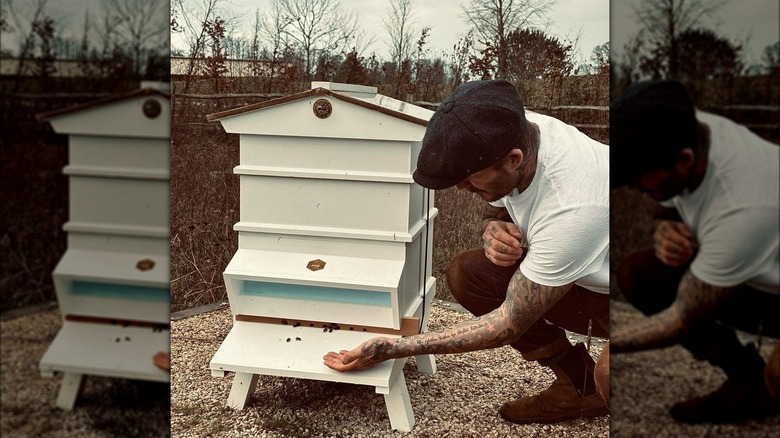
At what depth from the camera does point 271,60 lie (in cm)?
335

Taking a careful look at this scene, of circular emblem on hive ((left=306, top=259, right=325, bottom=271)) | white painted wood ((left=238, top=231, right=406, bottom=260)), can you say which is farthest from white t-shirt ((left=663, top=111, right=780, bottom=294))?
circular emblem on hive ((left=306, top=259, right=325, bottom=271))

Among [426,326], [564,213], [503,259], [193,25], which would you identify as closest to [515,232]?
[503,259]

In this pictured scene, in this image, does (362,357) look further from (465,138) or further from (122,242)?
(122,242)

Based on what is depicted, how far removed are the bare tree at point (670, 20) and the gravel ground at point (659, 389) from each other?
0.36 m

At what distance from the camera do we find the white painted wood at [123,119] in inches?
45.2

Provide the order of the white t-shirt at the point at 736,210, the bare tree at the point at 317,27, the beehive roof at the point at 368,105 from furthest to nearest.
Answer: the bare tree at the point at 317,27, the beehive roof at the point at 368,105, the white t-shirt at the point at 736,210

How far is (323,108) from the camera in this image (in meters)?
2.96

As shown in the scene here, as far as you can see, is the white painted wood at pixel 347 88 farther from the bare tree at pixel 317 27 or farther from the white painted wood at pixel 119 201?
the white painted wood at pixel 119 201

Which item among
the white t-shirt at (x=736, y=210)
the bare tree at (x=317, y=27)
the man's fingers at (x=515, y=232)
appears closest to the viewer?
the white t-shirt at (x=736, y=210)

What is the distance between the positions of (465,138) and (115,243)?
1752mm

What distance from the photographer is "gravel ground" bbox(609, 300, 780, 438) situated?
1.05 meters

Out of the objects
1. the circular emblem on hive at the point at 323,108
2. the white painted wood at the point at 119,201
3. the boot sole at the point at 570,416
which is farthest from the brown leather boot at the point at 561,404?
the white painted wood at the point at 119,201

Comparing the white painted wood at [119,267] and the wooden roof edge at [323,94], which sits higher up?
the wooden roof edge at [323,94]

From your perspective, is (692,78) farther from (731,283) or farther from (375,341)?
(375,341)
